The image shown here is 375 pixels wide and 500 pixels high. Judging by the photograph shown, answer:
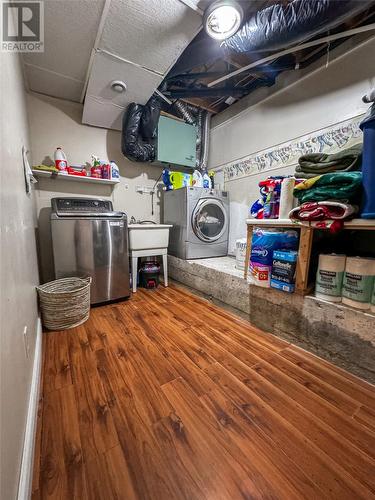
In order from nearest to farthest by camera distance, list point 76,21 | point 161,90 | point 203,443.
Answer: point 203,443 < point 76,21 < point 161,90

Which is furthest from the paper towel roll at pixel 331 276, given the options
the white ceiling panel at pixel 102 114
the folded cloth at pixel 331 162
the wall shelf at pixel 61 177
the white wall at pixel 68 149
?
the white ceiling panel at pixel 102 114

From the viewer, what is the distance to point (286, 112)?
211 centimetres

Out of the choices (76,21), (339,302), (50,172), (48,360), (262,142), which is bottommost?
(48,360)

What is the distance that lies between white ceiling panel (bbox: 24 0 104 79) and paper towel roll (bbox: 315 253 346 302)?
201 cm

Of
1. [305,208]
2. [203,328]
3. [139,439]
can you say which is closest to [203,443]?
[139,439]

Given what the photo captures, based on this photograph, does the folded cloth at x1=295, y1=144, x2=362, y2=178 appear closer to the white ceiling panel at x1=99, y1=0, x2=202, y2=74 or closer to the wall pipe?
the wall pipe

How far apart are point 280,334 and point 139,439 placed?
1.08m

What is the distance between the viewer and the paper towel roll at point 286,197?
1385 millimetres

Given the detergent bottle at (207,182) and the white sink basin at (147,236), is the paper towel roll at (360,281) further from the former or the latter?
the detergent bottle at (207,182)

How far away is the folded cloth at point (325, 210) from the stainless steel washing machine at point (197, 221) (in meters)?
1.34

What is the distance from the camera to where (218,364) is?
1.18m

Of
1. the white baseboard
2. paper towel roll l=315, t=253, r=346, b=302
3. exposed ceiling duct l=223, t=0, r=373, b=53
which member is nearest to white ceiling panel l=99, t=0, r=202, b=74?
exposed ceiling duct l=223, t=0, r=373, b=53

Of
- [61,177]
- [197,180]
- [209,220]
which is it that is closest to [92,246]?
[61,177]

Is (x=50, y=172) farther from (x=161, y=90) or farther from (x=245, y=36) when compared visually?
(x=245, y=36)
